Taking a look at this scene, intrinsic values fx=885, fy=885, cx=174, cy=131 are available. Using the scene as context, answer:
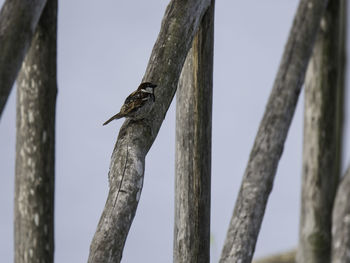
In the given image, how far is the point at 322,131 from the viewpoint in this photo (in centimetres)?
766

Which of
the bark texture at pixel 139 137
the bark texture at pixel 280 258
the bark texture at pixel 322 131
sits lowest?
the bark texture at pixel 139 137

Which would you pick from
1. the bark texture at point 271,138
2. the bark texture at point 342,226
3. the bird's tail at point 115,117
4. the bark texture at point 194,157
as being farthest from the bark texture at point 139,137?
the bark texture at point 342,226

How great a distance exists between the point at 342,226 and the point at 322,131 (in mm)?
1117

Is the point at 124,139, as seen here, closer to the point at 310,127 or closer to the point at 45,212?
the point at 45,212

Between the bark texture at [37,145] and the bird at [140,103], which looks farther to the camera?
the bark texture at [37,145]

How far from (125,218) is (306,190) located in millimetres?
4792

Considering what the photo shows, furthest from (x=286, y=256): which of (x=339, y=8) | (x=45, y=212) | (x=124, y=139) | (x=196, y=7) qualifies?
(x=124, y=139)

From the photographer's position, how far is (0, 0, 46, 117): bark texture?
343 centimetres

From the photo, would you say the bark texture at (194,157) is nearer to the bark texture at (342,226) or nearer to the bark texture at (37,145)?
the bark texture at (37,145)

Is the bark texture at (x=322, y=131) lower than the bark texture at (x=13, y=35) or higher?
higher

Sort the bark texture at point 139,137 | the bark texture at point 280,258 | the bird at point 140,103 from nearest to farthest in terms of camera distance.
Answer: the bark texture at point 139,137
the bird at point 140,103
the bark texture at point 280,258

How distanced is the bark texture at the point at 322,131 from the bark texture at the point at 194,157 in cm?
264

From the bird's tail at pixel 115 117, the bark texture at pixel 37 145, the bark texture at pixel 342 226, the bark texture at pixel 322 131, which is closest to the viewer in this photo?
the bird's tail at pixel 115 117

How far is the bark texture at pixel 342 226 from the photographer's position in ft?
22.0
